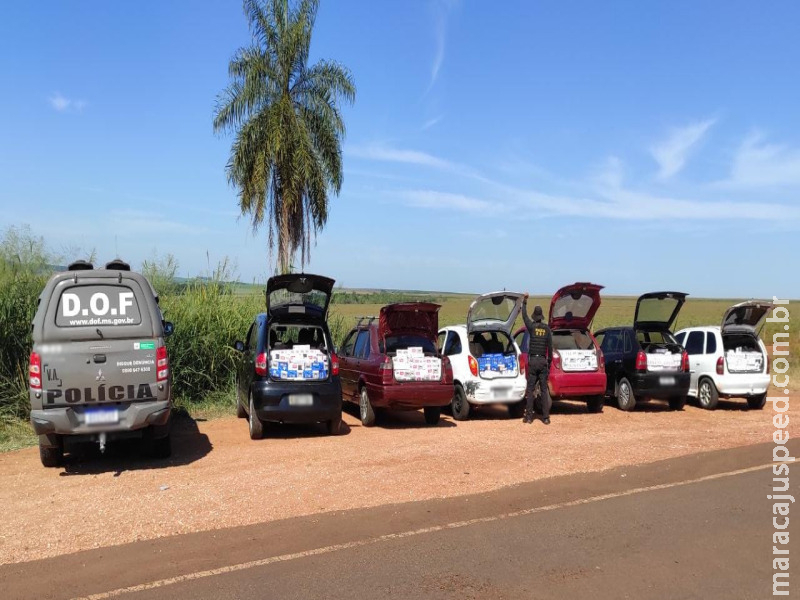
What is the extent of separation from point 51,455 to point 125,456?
100 cm

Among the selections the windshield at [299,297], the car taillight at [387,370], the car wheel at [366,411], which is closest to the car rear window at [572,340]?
the car taillight at [387,370]

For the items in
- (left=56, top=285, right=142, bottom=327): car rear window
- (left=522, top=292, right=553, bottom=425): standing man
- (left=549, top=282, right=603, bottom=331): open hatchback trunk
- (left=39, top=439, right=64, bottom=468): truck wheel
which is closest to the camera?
(left=56, top=285, right=142, bottom=327): car rear window

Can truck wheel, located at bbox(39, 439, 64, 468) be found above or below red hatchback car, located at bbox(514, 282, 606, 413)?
below

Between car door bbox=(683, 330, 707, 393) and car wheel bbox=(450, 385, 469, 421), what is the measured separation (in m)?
5.67

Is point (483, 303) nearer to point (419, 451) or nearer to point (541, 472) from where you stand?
point (419, 451)

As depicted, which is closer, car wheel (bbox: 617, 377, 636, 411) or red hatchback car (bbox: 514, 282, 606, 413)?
red hatchback car (bbox: 514, 282, 606, 413)

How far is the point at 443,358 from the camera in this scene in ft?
39.0

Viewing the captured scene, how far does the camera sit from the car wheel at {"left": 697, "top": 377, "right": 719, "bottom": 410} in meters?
14.6

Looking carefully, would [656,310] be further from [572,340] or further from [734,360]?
[572,340]

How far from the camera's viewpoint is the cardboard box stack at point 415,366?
11.5m

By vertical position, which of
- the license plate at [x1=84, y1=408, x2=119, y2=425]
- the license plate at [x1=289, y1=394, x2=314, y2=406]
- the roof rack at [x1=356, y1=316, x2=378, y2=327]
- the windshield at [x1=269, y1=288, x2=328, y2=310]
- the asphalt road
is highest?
the windshield at [x1=269, y1=288, x2=328, y2=310]

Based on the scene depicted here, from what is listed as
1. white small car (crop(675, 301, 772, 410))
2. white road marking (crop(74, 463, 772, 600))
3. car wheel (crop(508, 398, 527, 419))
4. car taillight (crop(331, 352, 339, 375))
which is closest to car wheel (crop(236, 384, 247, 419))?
car taillight (crop(331, 352, 339, 375))

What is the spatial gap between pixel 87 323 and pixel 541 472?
572 cm

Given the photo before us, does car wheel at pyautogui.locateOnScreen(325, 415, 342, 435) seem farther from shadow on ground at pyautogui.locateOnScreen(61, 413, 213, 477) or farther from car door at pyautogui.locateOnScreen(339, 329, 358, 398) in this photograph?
shadow on ground at pyautogui.locateOnScreen(61, 413, 213, 477)
